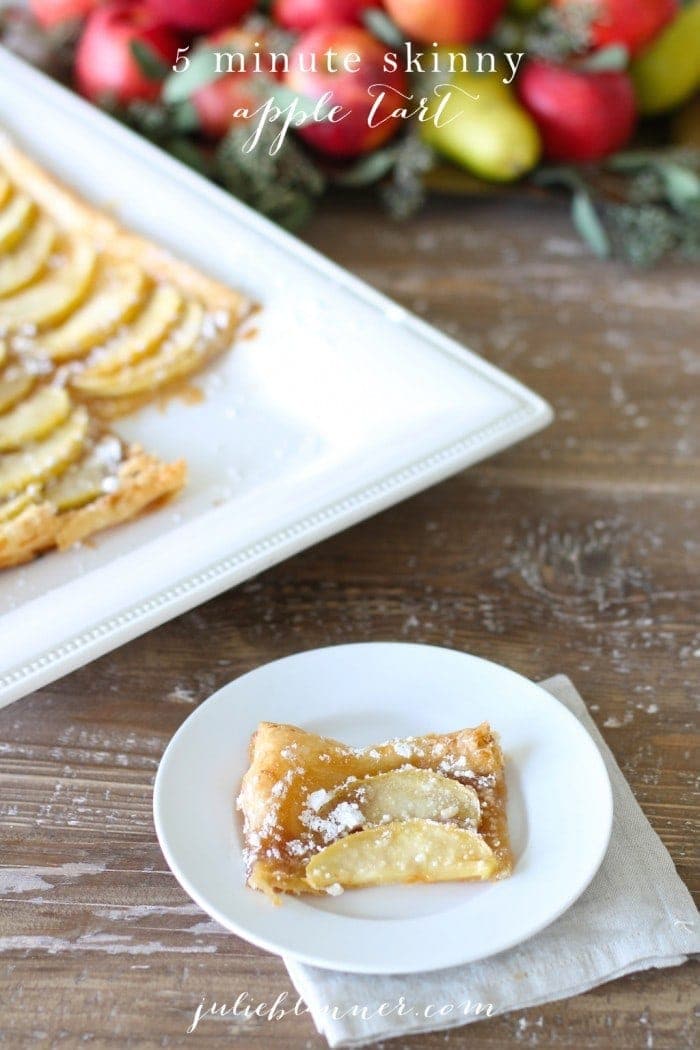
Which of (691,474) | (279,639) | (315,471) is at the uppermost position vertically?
(315,471)

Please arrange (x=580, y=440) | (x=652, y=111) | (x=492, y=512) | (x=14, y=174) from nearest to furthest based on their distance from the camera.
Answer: (x=492, y=512)
(x=580, y=440)
(x=14, y=174)
(x=652, y=111)

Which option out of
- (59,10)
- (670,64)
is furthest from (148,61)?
(670,64)

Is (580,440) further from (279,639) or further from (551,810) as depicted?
(551,810)

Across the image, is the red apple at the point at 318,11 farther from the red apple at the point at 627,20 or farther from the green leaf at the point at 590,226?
the green leaf at the point at 590,226

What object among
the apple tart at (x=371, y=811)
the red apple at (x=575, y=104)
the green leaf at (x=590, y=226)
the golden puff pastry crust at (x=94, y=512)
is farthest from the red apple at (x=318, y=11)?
the apple tart at (x=371, y=811)

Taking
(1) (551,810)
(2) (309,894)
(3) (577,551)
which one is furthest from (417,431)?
(2) (309,894)

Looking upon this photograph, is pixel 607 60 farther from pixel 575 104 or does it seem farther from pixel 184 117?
pixel 184 117
